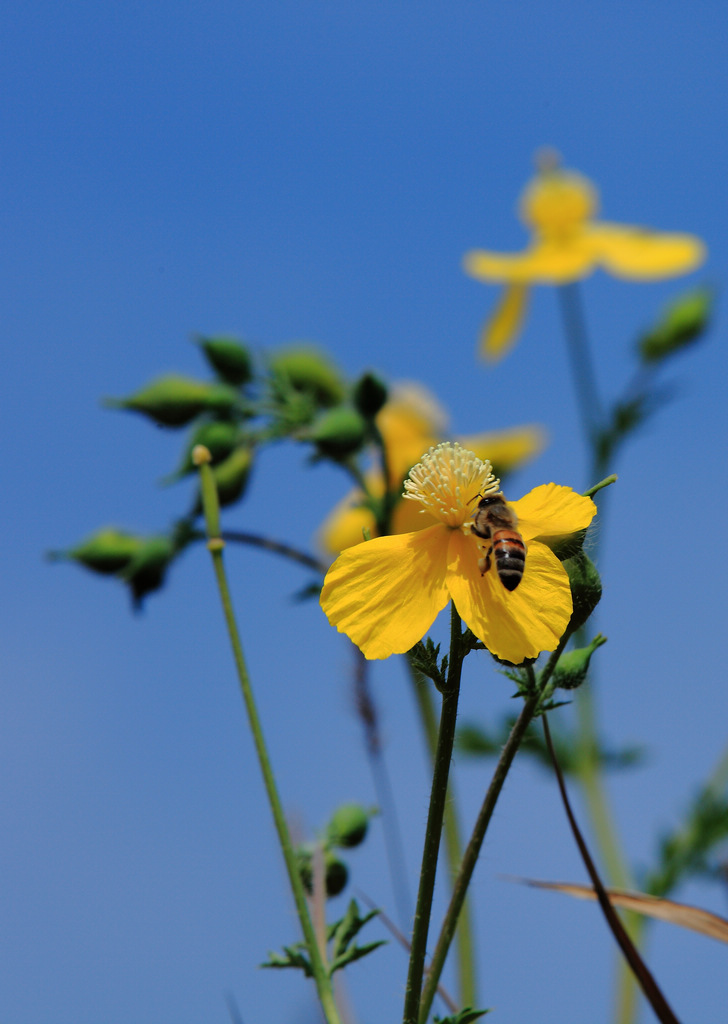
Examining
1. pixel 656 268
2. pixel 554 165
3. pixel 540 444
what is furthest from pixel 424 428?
pixel 554 165

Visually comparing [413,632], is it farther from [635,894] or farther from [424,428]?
[424,428]

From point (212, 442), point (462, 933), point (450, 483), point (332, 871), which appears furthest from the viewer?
point (212, 442)

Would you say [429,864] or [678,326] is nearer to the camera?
[429,864]

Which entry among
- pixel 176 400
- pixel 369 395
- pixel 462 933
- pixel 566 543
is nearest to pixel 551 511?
pixel 566 543

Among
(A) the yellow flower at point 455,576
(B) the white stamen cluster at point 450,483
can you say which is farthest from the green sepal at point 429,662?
(B) the white stamen cluster at point 450,483

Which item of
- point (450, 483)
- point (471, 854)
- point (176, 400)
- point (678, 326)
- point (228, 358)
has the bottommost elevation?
point (471, 854)

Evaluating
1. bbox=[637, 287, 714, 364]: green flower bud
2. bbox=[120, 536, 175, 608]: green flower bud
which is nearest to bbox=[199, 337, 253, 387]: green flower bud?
bbox=[120, 536, 175, 608]: green flower bud

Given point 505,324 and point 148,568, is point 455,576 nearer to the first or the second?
point 148,568
